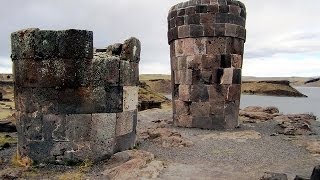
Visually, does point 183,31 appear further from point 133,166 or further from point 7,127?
point 133,166

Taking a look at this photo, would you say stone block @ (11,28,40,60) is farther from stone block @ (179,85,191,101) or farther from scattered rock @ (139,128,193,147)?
stone block @ (179,85,191,101)

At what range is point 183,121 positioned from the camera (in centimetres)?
1734

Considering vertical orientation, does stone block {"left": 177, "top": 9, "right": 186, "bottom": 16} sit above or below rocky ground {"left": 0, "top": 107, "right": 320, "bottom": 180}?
above

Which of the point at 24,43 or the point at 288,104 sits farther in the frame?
the point at 288,104

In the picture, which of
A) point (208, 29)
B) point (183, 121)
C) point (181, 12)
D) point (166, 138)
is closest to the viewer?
point (166, 138)

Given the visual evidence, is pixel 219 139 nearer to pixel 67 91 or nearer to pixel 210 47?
pixel 210 47

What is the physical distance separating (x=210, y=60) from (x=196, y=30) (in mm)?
1373

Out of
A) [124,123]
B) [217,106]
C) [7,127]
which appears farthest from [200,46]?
[7,127]

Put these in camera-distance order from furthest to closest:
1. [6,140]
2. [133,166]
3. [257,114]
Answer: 1. [257,114]
2. [6,140]
3. [133,166]

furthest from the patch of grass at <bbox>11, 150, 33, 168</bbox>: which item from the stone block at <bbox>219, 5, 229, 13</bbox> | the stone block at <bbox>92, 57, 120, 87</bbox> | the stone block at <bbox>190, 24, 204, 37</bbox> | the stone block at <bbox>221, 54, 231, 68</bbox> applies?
the stone block at <bbox>219, 5, 229, 13</bbox>

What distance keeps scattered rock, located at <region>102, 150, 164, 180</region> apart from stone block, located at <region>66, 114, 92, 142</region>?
931 mm

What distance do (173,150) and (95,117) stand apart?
2.83 meters

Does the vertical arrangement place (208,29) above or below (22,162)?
above

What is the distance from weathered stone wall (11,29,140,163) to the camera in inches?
401
